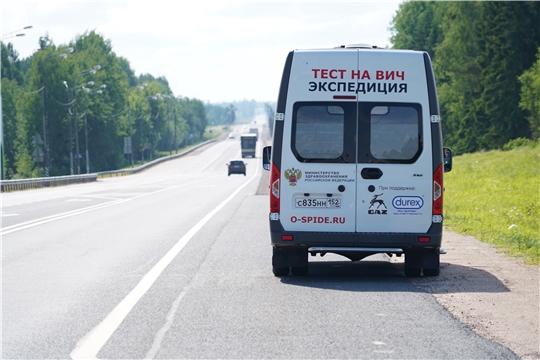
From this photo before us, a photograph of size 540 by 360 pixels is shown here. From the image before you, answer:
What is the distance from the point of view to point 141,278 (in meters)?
11.4

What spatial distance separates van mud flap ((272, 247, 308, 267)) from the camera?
11.6 m

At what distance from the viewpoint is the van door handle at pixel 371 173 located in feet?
37.4

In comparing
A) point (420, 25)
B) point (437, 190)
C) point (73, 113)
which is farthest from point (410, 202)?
point (73, 113)

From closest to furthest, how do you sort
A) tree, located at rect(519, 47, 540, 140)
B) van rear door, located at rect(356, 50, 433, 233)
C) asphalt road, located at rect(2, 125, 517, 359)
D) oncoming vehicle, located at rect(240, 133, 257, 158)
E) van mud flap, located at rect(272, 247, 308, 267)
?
1. asphalt road, located at rect(2, 125, 517, 359)
2. van rear door, located at rect(356, 50, 433, 233)
3. van mud flap, located at rect(272, 247, 308, 267)
4. tree, located at rect(519, 47, 540, 140)
5. oncoming vehicle, located at rect(240, 133, 257, 158)

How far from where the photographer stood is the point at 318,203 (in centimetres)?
1144

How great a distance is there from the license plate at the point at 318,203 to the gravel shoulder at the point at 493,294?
1328 millimetres

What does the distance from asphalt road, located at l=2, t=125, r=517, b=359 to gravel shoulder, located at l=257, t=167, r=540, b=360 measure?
20 cm

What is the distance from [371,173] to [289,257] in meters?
1.44

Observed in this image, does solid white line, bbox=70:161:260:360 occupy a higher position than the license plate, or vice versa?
the license plate

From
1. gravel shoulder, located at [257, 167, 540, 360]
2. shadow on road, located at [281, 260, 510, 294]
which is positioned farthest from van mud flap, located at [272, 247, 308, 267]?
gravel shoulder, located at [257, 167, 540, 360]

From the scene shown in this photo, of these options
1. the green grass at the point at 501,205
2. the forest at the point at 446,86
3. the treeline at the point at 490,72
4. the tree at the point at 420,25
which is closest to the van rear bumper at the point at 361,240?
the green grass at the point at 501,205

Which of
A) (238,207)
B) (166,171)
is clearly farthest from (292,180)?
(166,171)

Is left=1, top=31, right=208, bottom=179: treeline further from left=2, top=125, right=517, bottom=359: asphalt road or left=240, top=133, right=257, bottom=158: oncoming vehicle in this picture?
left=2, top=125, right=517, bottom=359: asphalt road

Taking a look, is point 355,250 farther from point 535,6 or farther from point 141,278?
point 535,6
